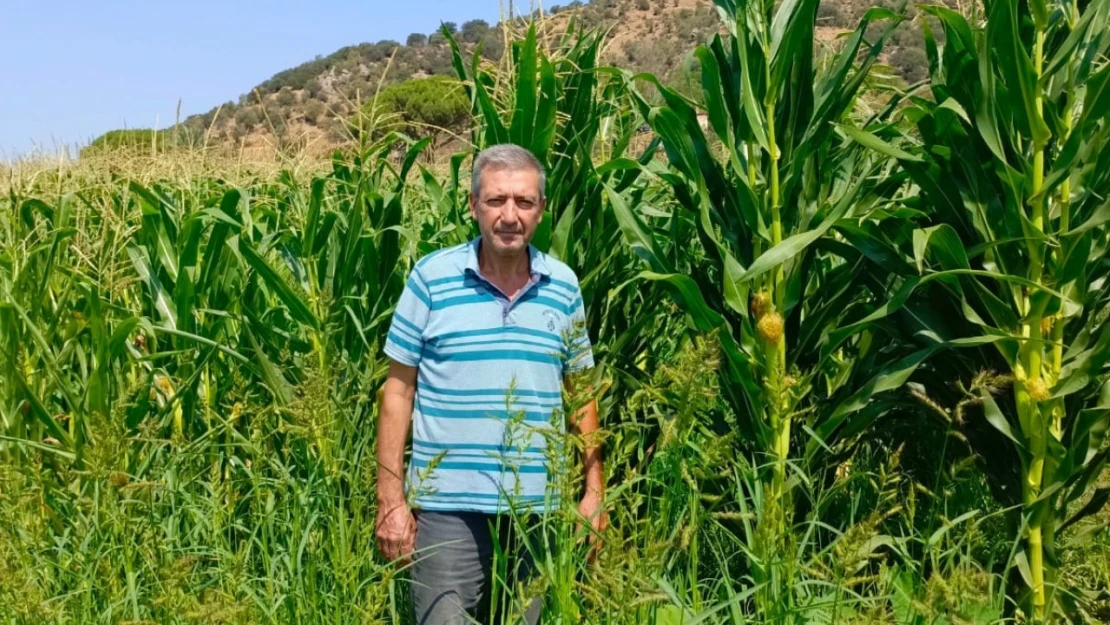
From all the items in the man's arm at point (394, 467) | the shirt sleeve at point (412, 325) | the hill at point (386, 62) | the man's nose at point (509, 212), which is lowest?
the man's arm at point (394, 467)

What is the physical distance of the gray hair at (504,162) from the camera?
284cm

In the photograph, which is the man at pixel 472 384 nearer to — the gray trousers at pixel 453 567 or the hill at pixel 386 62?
the gray trousers at pixel 453 567

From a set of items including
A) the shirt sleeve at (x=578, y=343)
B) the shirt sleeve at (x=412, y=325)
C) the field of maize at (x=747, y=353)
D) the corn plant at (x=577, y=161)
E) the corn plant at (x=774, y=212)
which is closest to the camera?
the shirt sleeve at (x=578, y=343)

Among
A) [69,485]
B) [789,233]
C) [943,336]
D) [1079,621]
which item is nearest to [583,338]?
[789,233]

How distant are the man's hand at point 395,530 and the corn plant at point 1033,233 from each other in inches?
60.7

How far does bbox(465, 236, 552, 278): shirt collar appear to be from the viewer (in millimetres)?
2900

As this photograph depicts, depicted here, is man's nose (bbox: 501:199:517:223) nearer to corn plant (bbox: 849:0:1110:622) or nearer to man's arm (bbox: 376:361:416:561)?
man's arm (bbox: 376:361:416:561)

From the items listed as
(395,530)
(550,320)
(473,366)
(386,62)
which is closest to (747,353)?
(550,320)

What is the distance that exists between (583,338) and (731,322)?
38.6 inches

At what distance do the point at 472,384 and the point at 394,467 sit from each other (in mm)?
348

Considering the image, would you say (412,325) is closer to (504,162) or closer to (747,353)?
(504,162)

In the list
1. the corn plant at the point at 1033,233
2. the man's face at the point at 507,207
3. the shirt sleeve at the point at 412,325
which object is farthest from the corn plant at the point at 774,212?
the shirt sleeve at the point at 412,325

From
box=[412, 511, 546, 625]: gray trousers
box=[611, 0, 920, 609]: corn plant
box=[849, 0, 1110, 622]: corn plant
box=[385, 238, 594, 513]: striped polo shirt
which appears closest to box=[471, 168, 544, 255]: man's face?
box=[385, 238, 594, 513]: striped polo shirt

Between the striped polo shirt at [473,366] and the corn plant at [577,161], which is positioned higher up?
the corn plant at [577,161]
